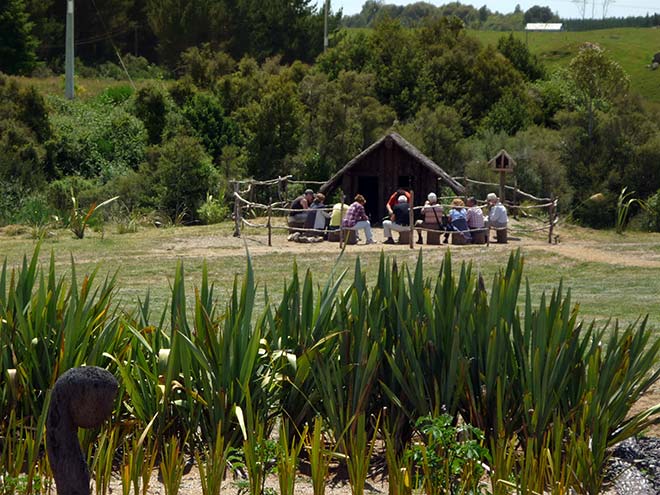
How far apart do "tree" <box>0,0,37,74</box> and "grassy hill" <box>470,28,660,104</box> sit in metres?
25.9

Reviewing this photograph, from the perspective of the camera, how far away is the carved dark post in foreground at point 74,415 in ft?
14.4

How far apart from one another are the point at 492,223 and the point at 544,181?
8684mm

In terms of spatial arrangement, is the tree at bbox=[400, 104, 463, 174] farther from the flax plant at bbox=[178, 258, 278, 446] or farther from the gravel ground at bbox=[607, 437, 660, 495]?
the flax plant at bbox=[178, 258, 278, 446]

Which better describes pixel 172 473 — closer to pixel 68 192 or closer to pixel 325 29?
pixel 68 192

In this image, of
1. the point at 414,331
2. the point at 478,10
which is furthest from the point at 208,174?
the point at 478,10

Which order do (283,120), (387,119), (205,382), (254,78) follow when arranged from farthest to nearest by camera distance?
(254,78) < (387,119) < (283,120) < (205,382)

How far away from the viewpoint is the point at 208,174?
2870 centimetres

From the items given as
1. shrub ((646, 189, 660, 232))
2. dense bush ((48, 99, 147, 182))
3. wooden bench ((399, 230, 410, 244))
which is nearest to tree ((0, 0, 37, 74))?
dense bush ((48, 99, 147, 182))

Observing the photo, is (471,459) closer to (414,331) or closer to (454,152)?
(414,331)

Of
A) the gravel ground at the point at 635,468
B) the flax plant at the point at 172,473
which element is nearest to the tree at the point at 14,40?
the gravel ground at the point at 635,468

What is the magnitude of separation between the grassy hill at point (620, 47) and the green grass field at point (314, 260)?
3392 centimetres

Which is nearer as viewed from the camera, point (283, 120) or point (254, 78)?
point (283, 120)

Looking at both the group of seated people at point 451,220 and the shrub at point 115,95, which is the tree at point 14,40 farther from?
the group of seated people at point 451,220

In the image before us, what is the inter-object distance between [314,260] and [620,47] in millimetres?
50794
